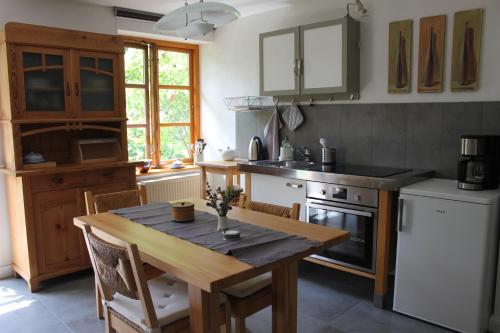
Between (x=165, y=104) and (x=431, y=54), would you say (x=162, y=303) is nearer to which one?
(x=431, y=54)

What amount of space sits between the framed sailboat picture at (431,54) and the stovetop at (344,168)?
0.67m

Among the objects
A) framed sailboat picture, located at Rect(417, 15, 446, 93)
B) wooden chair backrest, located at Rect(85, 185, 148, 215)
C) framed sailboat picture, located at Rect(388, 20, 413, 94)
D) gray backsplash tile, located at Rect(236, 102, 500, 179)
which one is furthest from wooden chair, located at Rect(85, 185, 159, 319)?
framed sailboat picture, located at Rect(417, 15, 446, 93)

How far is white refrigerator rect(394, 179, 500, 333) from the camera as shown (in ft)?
8.00

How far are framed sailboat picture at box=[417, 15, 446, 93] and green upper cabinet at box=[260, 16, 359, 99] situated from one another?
1.71 feet

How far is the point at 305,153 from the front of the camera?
12.9 feet

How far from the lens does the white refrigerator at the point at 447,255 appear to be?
2.44 meters

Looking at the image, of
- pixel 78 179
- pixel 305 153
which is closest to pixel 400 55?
pixel 305 153

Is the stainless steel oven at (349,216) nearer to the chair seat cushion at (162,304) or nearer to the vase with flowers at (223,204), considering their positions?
the vase with flowers at (223,204)

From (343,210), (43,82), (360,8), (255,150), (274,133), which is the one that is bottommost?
(343,210)

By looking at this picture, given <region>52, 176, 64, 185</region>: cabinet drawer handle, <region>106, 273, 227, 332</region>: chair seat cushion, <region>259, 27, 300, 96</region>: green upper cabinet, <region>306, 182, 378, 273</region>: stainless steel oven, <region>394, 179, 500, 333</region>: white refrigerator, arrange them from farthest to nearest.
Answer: <region>259, 27, 300, 96</region>: green upper cabinet < <region>52, 176, 64, 185</region>: cabinet drawer handle < <region>306, 182, 378, 273</region>: stainless steel oven < <region>394, 179, 500, 333</region>: white refrigerator < <region>106, 273, 227, 332</region>: chair seat cushion

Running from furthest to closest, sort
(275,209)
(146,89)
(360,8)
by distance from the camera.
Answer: (146,89) → (360,8) → (275,209)

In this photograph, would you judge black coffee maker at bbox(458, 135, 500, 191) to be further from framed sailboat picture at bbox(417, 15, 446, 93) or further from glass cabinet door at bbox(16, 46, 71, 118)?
glass cabinet door at bbox(16, 46, 71, 118)

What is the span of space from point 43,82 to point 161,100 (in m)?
1.61

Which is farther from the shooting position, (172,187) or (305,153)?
(172,187)
